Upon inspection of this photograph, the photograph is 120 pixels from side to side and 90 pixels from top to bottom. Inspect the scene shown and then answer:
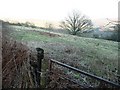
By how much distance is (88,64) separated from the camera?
998 centimetres

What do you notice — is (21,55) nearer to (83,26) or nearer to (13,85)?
(13,85)

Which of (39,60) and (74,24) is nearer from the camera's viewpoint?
(39,60)

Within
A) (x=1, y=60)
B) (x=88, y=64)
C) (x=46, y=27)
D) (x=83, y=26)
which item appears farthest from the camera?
(x=83, y=26)

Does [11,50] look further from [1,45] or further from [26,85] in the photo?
[26,85]

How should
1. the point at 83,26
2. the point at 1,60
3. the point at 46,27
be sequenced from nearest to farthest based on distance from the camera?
1. the point at 1,60
2. the point at 46,27
3. the point at 83,26

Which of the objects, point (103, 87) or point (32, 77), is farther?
point (32, 77)

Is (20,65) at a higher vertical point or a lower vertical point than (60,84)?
higher

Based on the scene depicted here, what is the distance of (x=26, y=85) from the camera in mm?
5156

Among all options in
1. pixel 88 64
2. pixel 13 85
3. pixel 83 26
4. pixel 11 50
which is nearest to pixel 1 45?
pixel 11 50

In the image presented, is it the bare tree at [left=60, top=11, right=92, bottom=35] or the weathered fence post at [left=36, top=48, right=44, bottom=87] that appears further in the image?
the bare tree at [left=60, top=11, right=92, bottom=35]

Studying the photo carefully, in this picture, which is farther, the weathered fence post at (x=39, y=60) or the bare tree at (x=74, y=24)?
the bare tree at (x=74, y=24)

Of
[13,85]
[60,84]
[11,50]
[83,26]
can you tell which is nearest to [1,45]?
[11,50]

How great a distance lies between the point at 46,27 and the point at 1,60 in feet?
63.1

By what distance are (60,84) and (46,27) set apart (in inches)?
751
